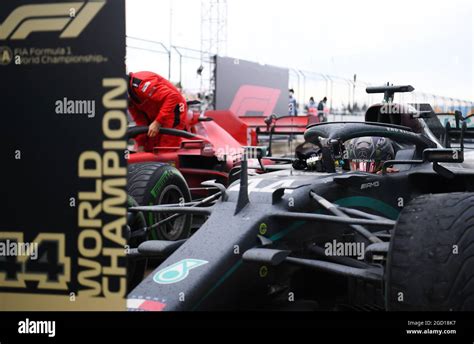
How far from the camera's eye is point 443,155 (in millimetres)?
3863

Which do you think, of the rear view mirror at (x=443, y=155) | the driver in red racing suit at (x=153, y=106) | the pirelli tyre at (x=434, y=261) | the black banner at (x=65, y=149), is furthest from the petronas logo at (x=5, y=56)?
the driver in red racing suit at (x=153, y=106)

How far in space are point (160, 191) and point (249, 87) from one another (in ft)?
42.8

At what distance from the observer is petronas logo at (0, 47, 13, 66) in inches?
110

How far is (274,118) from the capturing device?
9961mm

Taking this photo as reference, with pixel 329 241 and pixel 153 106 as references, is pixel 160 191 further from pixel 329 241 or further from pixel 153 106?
pixel 153 106

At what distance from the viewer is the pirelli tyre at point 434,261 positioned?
111 inches

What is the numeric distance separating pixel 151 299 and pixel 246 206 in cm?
87

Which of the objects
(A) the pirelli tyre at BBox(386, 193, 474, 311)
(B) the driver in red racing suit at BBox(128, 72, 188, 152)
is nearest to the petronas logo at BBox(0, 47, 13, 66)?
(A) the pirelli tyre at BBox(386, 193, 474, 311)

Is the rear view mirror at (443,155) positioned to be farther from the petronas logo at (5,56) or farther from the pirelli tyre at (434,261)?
the petronas logo at (5,56)

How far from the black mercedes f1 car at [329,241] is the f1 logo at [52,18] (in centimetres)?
125

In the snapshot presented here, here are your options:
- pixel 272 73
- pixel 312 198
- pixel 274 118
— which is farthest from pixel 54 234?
pixel 272 73

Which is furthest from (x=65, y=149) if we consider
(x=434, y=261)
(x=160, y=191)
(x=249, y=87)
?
(x=249, y=87)

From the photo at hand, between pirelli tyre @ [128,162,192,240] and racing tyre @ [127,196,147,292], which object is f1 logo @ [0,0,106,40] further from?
pirelli tyre @ [128,162,192,240]

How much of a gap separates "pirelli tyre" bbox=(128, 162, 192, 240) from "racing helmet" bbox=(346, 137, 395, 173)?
4.41 feet
